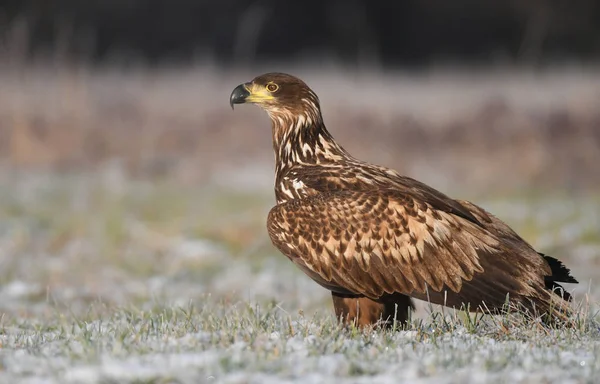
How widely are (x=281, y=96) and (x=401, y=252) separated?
1.72 meters

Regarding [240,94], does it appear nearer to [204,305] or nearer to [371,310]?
[204,305]

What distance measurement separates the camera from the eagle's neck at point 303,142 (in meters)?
7.09

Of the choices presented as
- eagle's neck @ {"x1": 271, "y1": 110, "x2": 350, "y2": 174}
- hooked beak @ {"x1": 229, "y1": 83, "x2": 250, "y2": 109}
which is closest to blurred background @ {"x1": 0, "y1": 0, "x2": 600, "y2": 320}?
eagle's neck @ {"x1": 271, "y1": 110, "x2": 350, "y2": 174}

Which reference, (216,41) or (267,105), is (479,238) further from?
(216,41)

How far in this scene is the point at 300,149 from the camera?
23.5 feet

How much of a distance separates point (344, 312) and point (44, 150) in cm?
1055

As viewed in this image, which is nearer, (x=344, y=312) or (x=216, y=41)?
(x=344, y=312)

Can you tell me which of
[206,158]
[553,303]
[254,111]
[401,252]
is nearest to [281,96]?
[401,252]

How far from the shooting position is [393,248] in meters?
6.23

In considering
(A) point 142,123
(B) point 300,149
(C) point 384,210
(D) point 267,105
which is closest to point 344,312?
(C) point 384,210

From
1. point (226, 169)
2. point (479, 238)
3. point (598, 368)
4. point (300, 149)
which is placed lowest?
point (598, 368)

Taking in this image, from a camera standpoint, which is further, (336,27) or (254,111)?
(336,27)

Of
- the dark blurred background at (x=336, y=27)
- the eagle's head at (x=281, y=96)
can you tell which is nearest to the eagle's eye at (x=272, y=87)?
the eagle's head at (x=281, y=96)

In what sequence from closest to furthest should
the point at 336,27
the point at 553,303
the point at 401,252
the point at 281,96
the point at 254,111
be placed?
1. the point at 553,303
2. the point at 401,252
3. the point at 281,96
4. the point at 254,111
5. the point at 336,27
